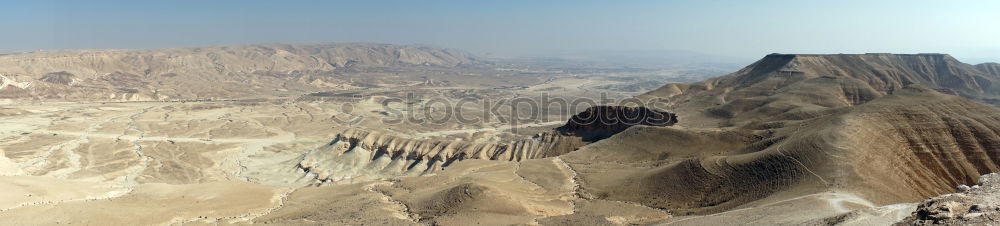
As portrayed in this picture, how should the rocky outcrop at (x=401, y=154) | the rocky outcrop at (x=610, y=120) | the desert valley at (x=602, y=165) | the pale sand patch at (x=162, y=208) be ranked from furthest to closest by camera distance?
the rocky outcrop at (x=610, y=120) < the rocky outcrop at (x=401, y=154) < the desert valley at (x=602, y=165) < the pale sand patch at (x=162, y=208)

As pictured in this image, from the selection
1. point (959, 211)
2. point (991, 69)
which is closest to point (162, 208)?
point (959, 211)

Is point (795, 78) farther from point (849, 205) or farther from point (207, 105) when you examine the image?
point (207, 105)

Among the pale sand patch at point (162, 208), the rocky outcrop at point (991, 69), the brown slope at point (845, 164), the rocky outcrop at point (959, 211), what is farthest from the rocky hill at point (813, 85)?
the pale sand patch at point (162, 208)

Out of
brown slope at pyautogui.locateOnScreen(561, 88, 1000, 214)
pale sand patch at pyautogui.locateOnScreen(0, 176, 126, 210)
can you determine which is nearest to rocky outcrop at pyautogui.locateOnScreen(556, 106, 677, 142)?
brown slope at pyautogui.locateOnScreen(561, 88, 1000, 214)

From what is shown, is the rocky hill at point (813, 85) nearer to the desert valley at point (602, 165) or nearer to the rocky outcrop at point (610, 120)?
the desert valley at point (602, 165)

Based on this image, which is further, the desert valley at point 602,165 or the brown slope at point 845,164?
the brown slope at point 845,164

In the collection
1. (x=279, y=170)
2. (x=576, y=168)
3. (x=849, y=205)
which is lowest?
(x=279, y=170)

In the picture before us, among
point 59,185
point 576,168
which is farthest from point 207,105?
point 576,168

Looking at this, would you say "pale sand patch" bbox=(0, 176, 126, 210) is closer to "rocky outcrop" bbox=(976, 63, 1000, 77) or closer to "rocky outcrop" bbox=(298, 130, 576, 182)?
"rocky outcrop" bbox=(298, 130, 576, 182)
